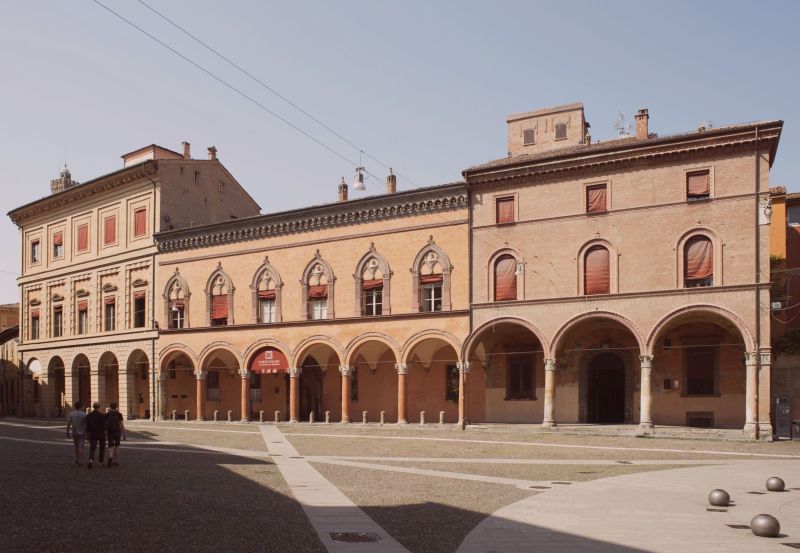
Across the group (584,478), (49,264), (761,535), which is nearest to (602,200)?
(584,478)

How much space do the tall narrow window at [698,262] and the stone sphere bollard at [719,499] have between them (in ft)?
56.5

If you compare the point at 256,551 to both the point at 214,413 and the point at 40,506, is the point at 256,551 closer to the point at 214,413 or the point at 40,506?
the point at 40,506

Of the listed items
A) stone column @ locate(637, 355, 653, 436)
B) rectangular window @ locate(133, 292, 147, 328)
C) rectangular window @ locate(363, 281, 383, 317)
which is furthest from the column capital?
rectangular window @ locate(133, 292, 147, 328)

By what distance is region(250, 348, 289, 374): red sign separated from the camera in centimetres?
3919

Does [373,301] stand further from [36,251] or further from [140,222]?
[36,251]

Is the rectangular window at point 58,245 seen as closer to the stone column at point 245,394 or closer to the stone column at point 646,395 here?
the stone column at point 245,394

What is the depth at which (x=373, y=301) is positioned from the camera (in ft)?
121

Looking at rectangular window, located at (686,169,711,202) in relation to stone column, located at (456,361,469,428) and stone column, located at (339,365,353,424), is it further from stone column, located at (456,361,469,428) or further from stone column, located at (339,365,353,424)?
stone column, located at (339,365,353,424)

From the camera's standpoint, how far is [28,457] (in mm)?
21609

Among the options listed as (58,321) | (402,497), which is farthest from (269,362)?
(402,497)

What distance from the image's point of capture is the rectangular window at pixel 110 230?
4700cm

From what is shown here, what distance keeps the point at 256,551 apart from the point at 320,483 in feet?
22.0

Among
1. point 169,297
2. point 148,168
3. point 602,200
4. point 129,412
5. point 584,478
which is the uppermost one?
point 148,168

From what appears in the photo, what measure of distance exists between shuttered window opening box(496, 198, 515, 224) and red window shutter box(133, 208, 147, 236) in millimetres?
23021
